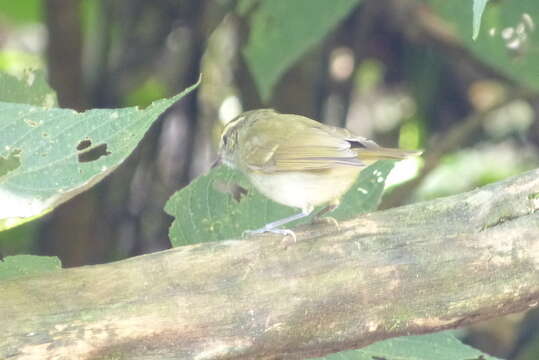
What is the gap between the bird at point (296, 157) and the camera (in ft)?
8.95

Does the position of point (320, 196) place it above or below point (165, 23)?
below

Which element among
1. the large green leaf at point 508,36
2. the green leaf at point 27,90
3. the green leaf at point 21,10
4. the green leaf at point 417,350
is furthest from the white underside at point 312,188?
the green leaf at point 21,10

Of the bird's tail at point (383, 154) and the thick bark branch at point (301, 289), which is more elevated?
the bird's tail at point (383, 154)

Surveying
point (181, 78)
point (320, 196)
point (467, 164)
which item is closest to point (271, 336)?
point (320, 196)

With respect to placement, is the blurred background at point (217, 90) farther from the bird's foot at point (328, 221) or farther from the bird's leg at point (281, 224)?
the bird's foot at point (328, 221)

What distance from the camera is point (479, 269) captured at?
2145mm

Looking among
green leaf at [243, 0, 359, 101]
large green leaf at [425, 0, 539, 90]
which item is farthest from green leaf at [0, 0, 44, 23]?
large green leaf at [425, 0, 539, 90]

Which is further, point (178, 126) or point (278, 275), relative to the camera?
point (178, 126)

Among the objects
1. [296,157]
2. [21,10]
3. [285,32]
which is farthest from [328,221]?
[21,10]

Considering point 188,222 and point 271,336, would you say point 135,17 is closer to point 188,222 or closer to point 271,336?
point 188,222

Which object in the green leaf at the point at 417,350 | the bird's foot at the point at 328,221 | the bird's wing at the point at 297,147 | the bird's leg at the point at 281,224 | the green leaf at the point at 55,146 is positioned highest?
the green leaf at the point at 55,146

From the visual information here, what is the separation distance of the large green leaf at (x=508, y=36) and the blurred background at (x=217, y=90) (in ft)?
0.50

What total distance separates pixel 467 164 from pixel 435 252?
2.96 meters

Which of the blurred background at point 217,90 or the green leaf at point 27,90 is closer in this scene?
the green leaf at point 27,90
